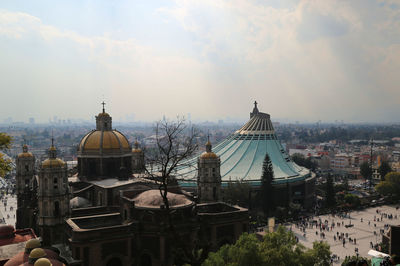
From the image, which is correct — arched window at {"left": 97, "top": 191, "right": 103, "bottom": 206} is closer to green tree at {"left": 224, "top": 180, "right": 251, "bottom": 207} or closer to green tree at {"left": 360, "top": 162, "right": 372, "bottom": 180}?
green tree at {"left": 224, "top": 180, "right": 251, "bottom": 207}

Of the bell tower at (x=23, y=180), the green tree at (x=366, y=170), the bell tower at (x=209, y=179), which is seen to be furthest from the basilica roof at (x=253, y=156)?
the bell tower at (x=23, y=180)

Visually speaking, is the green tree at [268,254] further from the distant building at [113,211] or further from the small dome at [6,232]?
the small dome at [6,232]

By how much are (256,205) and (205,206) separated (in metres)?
17.7

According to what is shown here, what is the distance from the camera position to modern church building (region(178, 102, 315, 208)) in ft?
130

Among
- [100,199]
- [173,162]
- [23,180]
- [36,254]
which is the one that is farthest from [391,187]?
[36,254]

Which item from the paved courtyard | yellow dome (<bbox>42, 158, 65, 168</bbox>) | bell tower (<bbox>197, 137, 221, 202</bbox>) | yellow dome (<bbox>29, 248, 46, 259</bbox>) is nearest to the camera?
yellow dome (<bbox>29, 248, 46, 259</bbox>)

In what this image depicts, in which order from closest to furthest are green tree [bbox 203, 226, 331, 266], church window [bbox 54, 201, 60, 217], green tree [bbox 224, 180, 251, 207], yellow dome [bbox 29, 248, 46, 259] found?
1. green tree [bbox 203, 226, 331, 266]
2. yellow dome [bbox 29, 248, 46, 259]
3. church window [bbox 54, 201, 60, 217]
4. green tree [bbox 224, 180, 251, 207]

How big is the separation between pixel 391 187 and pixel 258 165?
15491 millimetres

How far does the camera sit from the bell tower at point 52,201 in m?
19.9

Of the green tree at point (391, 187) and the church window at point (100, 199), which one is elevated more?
the church window at point (100, 199)

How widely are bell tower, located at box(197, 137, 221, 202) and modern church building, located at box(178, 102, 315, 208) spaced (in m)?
9.86

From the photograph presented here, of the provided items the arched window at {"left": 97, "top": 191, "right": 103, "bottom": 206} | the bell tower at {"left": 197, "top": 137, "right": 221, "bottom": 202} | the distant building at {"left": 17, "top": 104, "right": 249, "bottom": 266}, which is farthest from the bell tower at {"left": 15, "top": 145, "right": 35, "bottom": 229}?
the bell tower at {"left": 197, "top": 137, "right": 221, "bottom": 202}

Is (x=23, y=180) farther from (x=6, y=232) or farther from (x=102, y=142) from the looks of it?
(x=6, y=232)

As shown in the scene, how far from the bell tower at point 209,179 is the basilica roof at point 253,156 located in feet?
44.0
